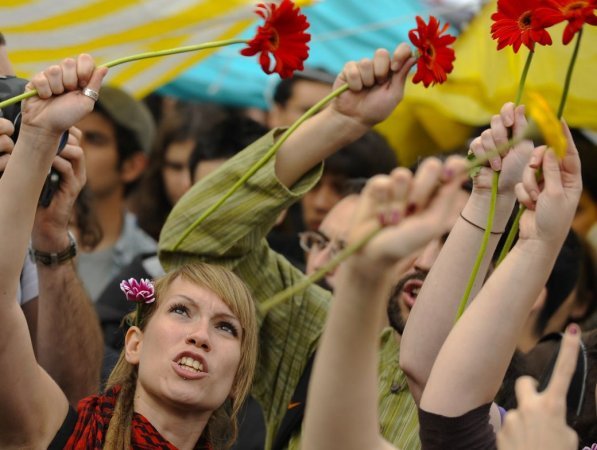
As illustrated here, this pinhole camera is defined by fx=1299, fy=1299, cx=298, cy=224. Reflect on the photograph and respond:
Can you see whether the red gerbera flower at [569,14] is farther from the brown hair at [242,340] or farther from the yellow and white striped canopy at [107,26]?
the yellow and white striped canopy at [107,26]

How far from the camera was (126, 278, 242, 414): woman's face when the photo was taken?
265 centimetres

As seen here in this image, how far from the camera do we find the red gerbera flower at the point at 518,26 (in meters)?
2.38

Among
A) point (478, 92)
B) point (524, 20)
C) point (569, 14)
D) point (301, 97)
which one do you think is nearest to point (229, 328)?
point (524, 20)

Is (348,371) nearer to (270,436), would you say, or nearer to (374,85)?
(374,85)

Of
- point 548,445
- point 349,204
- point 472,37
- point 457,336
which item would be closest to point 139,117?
point 472,37

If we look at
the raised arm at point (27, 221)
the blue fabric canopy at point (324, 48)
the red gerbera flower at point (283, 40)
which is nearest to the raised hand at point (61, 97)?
the raised arm at point (27, 221)

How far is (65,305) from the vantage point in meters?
3.13

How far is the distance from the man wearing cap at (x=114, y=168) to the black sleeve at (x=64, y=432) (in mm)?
2148

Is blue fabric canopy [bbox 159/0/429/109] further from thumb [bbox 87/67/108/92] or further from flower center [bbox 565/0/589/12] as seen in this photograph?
flower center [bbox 565/0/589/12]

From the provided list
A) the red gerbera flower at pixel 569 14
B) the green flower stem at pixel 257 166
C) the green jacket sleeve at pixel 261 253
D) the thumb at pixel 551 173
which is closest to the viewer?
the red gerbera flower at pixel 569 14

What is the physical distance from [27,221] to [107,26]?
7.82ft

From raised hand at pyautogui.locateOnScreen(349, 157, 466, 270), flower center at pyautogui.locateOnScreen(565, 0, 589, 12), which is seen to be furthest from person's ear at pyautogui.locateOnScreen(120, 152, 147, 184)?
raised hand at pyautogui.locateOnScreen(349, 157, 466, 270)

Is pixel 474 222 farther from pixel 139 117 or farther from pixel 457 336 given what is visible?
pixel 139 117

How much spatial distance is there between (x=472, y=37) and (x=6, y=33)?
1.77m
